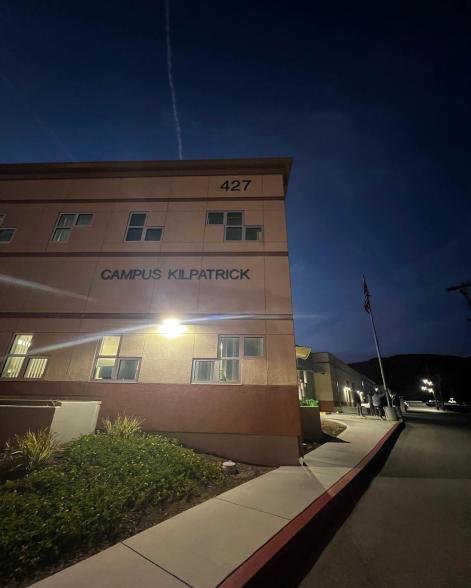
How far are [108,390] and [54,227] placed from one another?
28.4 feet

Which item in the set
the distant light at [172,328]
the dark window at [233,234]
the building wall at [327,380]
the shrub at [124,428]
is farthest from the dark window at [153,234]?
the building wall at [327,380]

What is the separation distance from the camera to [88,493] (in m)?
4.16

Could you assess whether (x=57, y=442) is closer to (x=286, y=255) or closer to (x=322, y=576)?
(x=322, y=576)

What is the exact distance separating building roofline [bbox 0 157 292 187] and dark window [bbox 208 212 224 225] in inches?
98.3

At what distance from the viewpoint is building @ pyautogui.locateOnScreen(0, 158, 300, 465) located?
8.34 m

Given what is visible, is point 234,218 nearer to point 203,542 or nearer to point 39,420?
point 39,420

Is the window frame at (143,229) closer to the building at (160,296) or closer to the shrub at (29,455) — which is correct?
the building at (160,296)

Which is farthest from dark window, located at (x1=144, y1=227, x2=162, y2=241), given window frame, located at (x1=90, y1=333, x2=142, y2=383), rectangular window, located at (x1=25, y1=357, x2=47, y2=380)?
rectangular window, located at (x1=25, y1=357, x2=47, y2=380)

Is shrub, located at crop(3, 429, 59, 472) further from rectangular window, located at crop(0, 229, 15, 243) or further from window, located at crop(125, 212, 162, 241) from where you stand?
rectangular window, located at crop(0, 229, 15, 243)

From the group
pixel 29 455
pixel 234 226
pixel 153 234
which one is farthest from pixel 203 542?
pixel 153 234

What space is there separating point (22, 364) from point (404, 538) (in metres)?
12.1

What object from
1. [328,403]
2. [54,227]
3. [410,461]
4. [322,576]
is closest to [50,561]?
[322,576]

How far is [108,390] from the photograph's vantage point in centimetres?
870

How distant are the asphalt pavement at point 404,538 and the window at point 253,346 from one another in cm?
472
